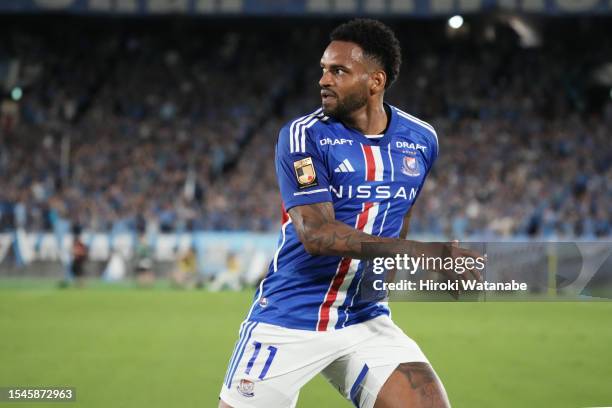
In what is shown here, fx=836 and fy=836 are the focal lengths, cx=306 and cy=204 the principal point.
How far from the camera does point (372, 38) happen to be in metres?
3.83

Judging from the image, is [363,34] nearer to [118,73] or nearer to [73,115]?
[73,115]

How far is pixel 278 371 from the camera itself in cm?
373

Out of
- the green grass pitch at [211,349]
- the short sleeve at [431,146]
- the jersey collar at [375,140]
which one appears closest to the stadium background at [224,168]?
the green grass pitch at [211,349]

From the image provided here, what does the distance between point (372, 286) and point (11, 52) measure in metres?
29.6

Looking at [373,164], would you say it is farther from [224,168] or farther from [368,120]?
[224,168]

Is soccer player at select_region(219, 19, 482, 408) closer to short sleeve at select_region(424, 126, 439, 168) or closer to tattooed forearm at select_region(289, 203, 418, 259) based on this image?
tattooed forearm at select_region(289, 203, 418, 259)

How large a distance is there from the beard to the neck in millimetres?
38

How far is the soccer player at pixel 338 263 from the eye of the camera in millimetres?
3715

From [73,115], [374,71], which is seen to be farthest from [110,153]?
[374,71]

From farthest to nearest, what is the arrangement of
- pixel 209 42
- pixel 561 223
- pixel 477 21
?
pixel 209 42 < pixel 477 21 < pixel 561 223

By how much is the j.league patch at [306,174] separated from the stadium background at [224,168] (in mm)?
5063

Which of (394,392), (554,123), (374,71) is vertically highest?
(554,123)

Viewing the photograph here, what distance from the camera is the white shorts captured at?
3715mm

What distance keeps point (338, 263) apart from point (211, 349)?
7239 millimetres
